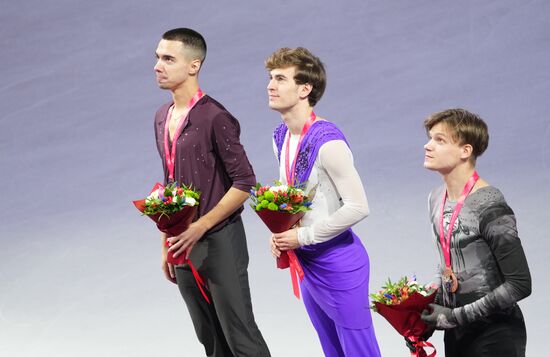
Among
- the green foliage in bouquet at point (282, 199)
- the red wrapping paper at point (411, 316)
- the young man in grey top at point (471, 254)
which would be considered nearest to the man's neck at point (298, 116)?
the green foliage in bouquet at point (282, 199)

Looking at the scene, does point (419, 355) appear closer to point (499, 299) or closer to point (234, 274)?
point (499, 299)

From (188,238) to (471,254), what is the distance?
1556 millimetres

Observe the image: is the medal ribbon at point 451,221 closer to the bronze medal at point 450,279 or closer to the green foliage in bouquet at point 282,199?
the bronze medal at point 450,279

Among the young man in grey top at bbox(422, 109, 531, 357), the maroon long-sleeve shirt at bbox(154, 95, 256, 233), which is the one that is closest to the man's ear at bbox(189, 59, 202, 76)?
the maroon long-sleeve shirt at bbox(154, 95, 256, 233)

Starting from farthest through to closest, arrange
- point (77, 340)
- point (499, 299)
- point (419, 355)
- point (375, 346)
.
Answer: point (77, 340) → point (375, 346) → point (419, 355) → point (499, 299)

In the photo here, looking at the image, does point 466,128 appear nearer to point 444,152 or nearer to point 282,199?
point 444,152

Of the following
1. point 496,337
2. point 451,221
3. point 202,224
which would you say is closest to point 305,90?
point 202,224

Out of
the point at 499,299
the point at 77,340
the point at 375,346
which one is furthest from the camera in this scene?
A: the point at 77,340

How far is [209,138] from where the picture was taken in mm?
5391

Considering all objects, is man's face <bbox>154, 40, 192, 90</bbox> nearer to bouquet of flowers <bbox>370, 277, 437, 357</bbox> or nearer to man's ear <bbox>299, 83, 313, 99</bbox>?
man's ear <bbox>299, 83, 313, 99</bbox>

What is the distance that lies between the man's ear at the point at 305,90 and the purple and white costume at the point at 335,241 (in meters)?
0.17

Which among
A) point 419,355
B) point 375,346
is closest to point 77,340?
point 375,346

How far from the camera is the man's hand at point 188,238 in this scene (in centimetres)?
528

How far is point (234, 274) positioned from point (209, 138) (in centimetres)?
73
